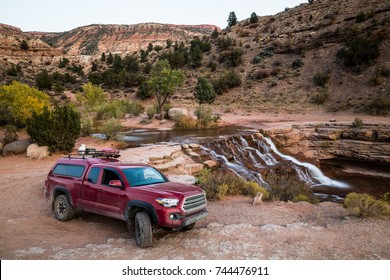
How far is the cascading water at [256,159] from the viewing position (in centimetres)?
1552

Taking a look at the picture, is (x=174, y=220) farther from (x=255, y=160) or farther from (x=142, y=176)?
(x=255, y=160)

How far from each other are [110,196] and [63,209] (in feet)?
6.93

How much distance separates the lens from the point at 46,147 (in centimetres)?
1520

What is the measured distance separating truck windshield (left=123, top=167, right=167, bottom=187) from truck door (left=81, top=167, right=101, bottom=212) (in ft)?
2.60

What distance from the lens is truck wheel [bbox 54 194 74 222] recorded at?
23.5 ft

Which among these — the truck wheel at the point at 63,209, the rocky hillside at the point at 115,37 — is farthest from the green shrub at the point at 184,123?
the rocky hillside at the point at 115,37

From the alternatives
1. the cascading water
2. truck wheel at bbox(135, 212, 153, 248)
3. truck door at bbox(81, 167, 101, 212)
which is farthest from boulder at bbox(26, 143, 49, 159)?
truck wheel at bbox(135, 212, 153, 248)

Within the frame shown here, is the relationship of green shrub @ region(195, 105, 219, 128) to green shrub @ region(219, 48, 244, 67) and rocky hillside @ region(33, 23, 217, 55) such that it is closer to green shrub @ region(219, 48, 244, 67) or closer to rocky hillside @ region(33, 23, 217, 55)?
green shrub @ region(219, 48, 244, 67)

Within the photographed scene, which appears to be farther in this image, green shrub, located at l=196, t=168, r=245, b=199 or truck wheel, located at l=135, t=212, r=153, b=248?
green shrub, located at l=196, t=168, r=245, b=199

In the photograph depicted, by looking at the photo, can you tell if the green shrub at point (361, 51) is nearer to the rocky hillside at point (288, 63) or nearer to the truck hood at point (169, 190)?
the rocky hillside at point (288, 63)

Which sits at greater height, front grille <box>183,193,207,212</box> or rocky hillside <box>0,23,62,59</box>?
rocky hillside <box>0,23,62,59</box>

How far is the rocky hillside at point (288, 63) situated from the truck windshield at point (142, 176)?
28306mm

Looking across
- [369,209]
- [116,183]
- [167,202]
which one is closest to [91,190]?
[116,183]
